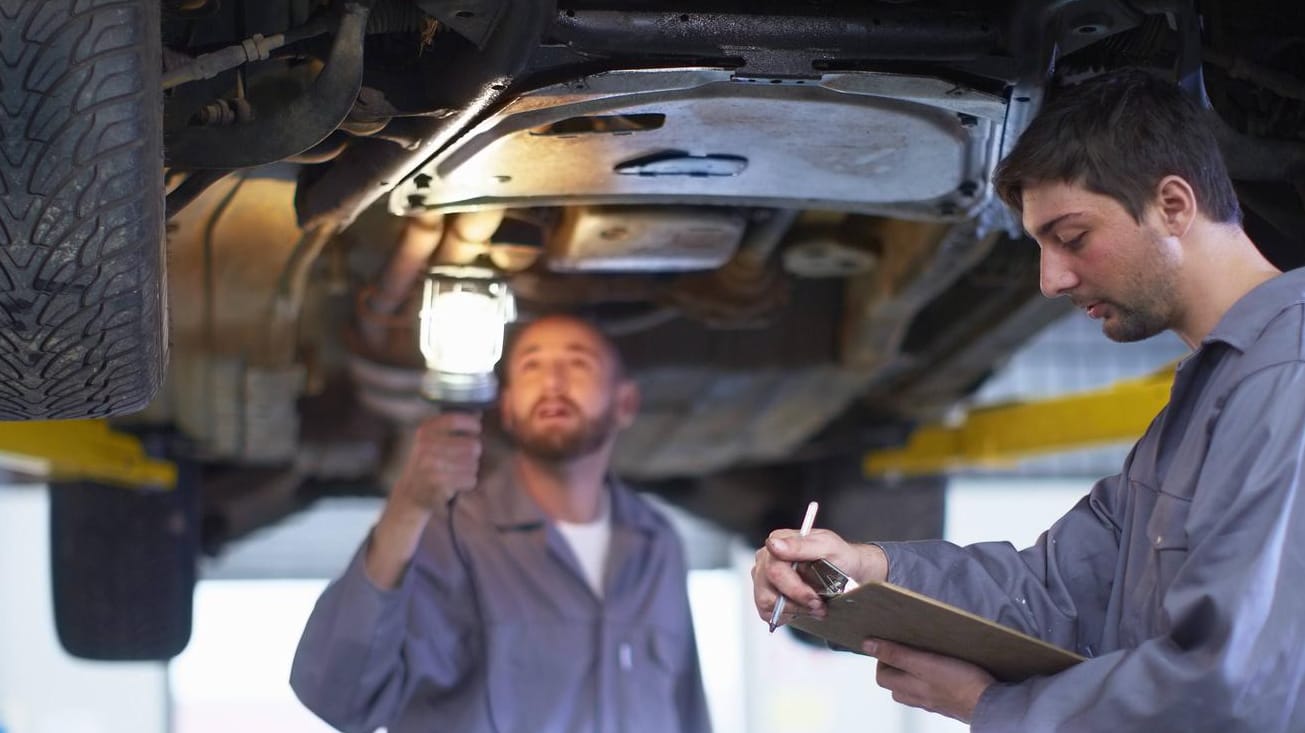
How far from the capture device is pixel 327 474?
4793mm

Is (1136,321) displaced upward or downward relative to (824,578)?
upward

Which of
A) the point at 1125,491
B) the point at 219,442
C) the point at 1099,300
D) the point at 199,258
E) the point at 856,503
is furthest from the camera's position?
the point at 856,503

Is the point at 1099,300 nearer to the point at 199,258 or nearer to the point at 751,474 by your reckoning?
the point at 199,258

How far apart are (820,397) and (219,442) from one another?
1547 mm

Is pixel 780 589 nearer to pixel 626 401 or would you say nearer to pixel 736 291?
pixel 736 291

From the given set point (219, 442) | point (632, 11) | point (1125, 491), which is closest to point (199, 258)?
point (219, 442)

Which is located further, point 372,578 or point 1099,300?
point 372,578

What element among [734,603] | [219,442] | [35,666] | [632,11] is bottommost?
[35,666]

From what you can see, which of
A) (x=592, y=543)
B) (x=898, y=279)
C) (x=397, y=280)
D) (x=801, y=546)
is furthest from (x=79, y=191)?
(x=592, y=543)

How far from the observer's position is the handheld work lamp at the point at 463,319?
3.10 meters

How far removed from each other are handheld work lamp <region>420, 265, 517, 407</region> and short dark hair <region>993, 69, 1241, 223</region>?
1.47m

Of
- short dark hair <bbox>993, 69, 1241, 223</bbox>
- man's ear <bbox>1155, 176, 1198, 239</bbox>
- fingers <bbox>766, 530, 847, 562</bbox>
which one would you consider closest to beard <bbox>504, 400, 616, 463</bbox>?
fingers <bbox>766, 530, 847, 562</bbox>

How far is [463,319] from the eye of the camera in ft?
10.2

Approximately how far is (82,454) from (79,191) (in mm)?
2239
